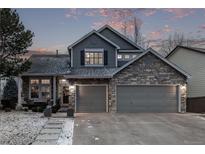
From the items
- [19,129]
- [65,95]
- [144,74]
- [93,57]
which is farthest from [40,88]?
[19,129]

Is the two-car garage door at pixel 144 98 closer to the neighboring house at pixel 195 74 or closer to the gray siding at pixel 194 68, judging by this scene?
the neighboring house at pixel 195 74

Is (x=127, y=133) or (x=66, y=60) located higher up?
(x=66, y=60)

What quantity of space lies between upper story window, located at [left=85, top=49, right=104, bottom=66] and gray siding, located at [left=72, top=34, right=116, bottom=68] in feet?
1.25

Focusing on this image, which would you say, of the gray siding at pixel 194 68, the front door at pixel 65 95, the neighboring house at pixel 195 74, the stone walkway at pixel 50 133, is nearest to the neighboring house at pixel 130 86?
the neighboring house at pixel 195 74

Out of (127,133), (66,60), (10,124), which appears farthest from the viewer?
(66,60)

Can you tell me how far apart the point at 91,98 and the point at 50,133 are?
1016 cm

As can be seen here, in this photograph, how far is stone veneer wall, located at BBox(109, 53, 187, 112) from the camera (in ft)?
80.8

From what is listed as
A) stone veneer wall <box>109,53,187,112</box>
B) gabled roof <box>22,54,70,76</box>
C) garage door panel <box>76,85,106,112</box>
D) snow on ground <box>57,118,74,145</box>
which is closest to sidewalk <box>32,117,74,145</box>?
snow on ground <box>57,118,74,145</box>

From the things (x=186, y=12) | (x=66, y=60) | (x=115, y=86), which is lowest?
(x=115, y=86)

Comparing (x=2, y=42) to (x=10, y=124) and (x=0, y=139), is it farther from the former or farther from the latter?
(x=0, y=139)

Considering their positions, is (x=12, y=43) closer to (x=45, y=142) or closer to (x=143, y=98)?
(x=143, y=98)
